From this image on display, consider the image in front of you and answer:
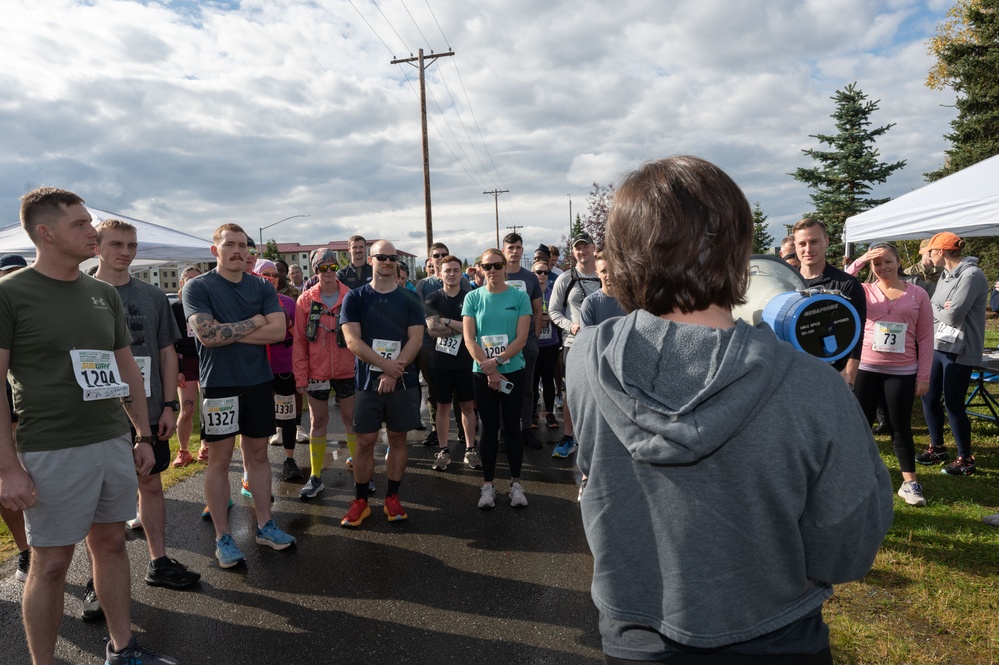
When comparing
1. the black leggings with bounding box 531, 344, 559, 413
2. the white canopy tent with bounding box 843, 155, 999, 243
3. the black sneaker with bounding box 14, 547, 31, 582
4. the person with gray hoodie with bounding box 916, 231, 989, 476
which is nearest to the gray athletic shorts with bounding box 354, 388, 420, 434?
the black sneaker with bounding box 14, 547, 31, 582

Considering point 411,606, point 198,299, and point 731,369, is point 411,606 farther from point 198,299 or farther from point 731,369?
point 731,369

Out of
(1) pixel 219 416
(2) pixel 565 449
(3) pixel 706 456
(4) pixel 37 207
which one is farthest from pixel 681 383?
(2) pixel 565 449

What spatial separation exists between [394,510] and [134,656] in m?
2.04

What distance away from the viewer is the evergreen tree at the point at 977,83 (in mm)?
19953

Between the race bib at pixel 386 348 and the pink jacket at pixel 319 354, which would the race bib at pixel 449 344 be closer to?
the pink jacket at pixel 319 354

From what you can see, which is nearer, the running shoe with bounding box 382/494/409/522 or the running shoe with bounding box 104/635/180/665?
the running shoe with bounding box 104/635/180/665

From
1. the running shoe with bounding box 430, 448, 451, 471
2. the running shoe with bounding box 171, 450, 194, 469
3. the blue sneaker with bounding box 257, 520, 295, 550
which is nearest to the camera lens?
the blue sneaker with bounding box 257, 520, 295, 550

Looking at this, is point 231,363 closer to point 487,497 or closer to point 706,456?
point 487,497

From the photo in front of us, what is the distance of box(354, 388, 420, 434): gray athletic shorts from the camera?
14.9 ft

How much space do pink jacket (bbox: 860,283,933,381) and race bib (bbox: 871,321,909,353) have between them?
1.8 inches

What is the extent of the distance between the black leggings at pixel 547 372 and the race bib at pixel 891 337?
3.53m

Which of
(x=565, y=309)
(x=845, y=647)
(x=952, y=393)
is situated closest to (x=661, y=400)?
(x=845, y=647)

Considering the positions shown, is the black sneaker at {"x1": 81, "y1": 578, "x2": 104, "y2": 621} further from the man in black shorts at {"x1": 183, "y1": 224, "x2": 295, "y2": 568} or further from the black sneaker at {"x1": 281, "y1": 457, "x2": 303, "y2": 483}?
the black sneaker at {"x1": 281, "y1": 457, "x2": 303, "y2": 483}

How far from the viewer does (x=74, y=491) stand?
2633 millimetres
